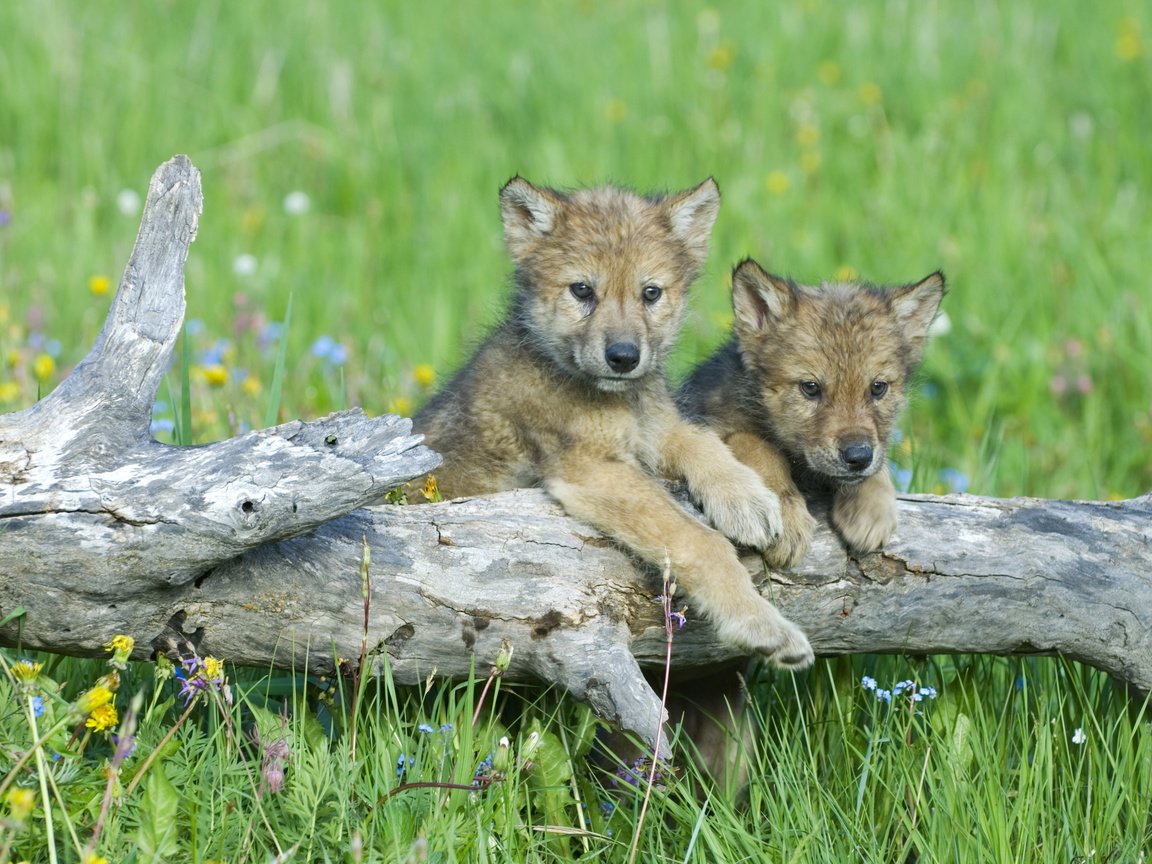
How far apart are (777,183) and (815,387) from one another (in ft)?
13.5

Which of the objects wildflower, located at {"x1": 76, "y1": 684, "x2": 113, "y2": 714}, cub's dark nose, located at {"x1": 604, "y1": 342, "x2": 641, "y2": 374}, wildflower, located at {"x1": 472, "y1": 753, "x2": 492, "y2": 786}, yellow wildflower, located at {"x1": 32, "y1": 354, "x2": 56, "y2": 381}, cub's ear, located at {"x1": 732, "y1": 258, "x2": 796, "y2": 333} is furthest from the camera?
yellow wildflower, located at {"x1": 32, "y1": 354, "x2": 56, "y2": 381}

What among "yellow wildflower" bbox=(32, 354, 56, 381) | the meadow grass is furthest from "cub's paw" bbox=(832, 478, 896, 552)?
"yellow wildflower" bbox=(32, 354, 56, 381)

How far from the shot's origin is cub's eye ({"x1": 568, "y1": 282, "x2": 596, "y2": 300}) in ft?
13.2

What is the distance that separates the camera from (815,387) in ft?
12.7

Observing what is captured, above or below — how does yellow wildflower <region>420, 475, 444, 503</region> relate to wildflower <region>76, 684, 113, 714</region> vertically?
above

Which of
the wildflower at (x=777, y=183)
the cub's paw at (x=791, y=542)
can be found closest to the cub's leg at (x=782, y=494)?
the cub's paw at (x=791, y=542)

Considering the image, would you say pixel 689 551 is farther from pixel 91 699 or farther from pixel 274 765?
pixel 91 699

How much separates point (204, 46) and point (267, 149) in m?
1.07

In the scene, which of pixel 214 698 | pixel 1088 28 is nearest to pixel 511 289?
pixel 214 698

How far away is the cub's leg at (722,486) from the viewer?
3.51 m

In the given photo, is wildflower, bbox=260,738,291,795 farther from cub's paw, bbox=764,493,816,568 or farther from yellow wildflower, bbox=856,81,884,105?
yellow wildflower, bbox=856,81,884,105

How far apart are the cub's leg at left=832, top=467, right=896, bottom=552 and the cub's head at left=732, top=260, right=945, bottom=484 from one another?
12 cm

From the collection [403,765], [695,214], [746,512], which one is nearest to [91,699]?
[403,765]

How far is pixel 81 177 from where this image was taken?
7.64 m
